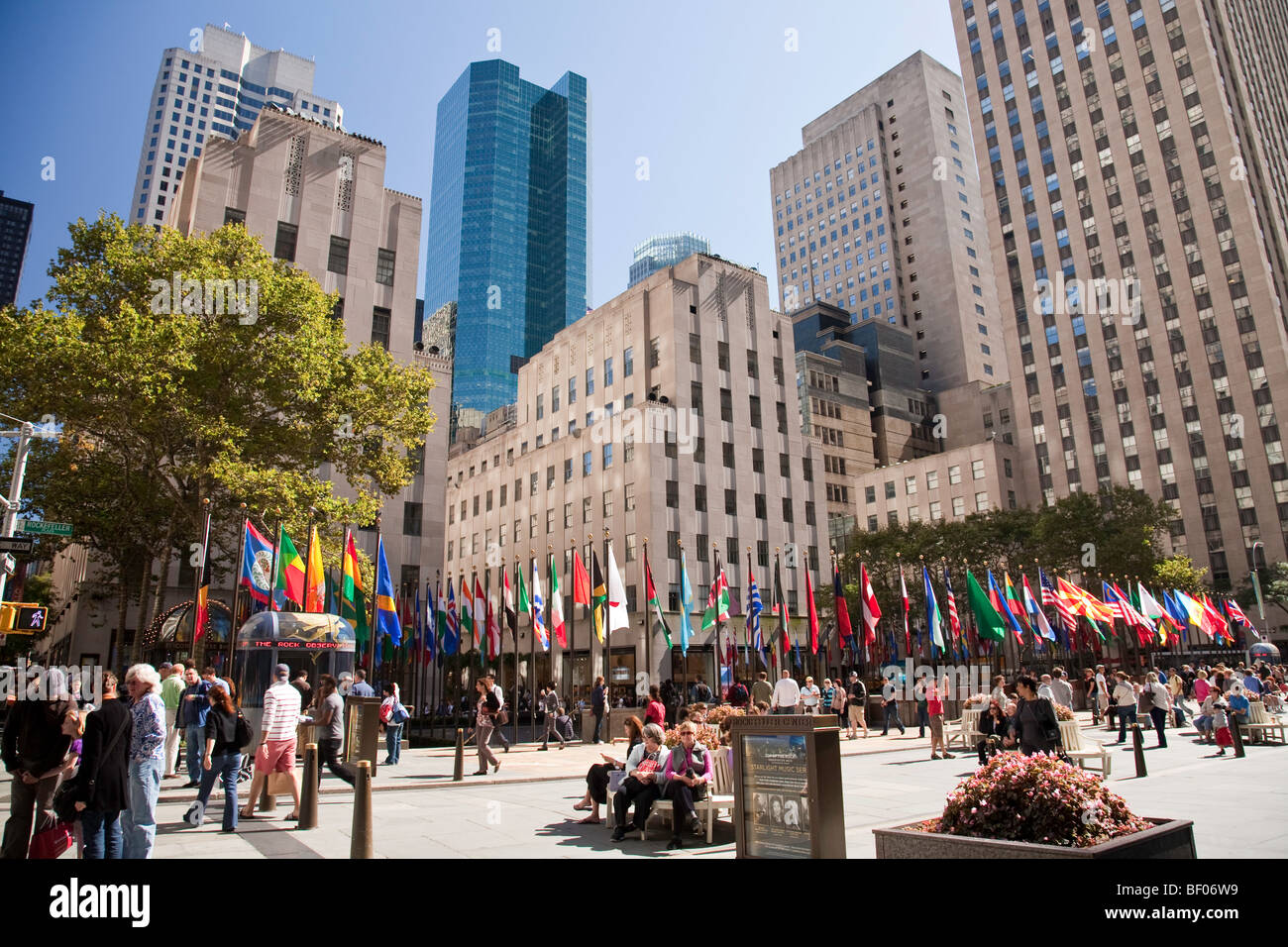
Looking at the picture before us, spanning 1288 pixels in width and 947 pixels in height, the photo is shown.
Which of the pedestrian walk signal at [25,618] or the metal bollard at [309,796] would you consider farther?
the pedestrian walk signal at [25,618]

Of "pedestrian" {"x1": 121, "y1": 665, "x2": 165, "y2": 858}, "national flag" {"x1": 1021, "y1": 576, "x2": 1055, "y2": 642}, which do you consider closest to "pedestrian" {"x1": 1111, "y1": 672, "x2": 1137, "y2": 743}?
"national flag" {"x1": 1021, "y1": 576, "x2": 1055, "y2": 642}

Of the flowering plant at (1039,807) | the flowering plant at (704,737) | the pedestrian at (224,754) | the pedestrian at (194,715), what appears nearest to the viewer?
the flowering plant at (1039,807)

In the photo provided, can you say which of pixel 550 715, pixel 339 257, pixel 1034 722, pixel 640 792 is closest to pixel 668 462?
pixel 339 257

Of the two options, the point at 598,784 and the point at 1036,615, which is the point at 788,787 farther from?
the point at 1036,615

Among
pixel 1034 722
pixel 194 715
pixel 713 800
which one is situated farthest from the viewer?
pixel 194 715

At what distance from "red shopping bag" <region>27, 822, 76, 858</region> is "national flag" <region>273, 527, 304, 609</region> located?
1721 cm

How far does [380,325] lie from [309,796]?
1532 inches

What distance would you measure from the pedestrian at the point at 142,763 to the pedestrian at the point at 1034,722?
11571 mm

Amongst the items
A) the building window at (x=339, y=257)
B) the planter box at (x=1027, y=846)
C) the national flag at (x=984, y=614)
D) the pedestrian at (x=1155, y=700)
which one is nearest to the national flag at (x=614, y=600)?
the national flag at (x=984, y=614)

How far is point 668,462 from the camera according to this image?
55625 mm

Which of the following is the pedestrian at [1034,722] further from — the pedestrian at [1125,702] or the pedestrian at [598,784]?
the pedestrian at [1125,702]

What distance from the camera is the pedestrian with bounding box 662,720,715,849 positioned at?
33.4ft

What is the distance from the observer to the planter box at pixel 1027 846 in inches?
233
